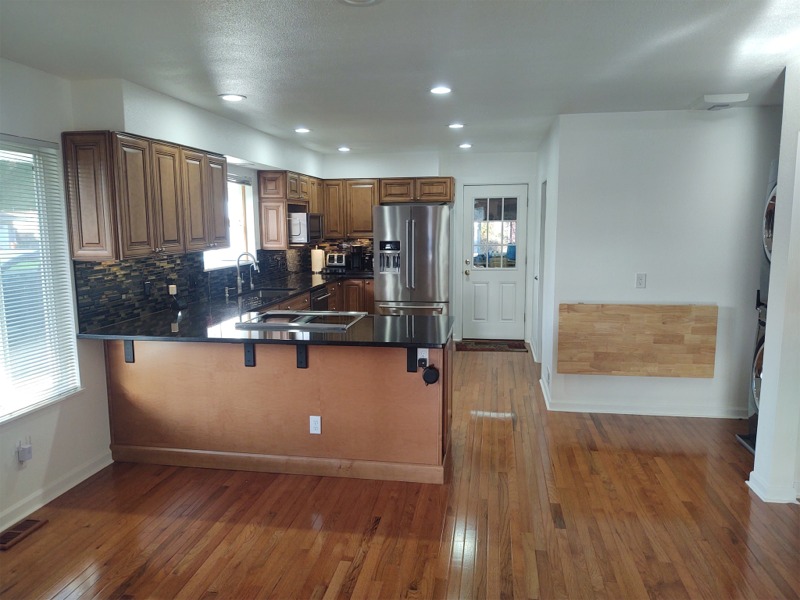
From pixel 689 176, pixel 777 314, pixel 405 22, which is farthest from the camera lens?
pixel 689 176

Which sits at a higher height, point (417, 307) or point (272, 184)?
point (272, 184)

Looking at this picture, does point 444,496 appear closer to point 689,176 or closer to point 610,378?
point 610,378

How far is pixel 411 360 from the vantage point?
314 centimetres

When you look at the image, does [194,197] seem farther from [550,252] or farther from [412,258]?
[550,252]

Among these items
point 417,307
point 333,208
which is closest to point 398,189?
point 333,208

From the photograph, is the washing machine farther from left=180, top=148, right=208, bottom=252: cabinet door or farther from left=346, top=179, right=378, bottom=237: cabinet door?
left=346, top=179, right=378, bottom=237: cabinet door

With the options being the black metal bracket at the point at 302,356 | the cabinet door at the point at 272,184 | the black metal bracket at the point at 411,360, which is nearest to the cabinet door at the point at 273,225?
the cabinet door at the point at 272,184

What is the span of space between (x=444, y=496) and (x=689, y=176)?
303 cm

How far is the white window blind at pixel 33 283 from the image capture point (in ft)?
9.16

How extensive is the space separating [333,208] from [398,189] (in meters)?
0.85

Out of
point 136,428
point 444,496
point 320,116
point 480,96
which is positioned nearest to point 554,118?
point 480,96

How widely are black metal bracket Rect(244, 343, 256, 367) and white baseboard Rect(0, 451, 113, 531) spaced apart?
1.15 meters

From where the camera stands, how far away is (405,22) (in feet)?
7.38

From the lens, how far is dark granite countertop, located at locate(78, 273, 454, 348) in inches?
118
